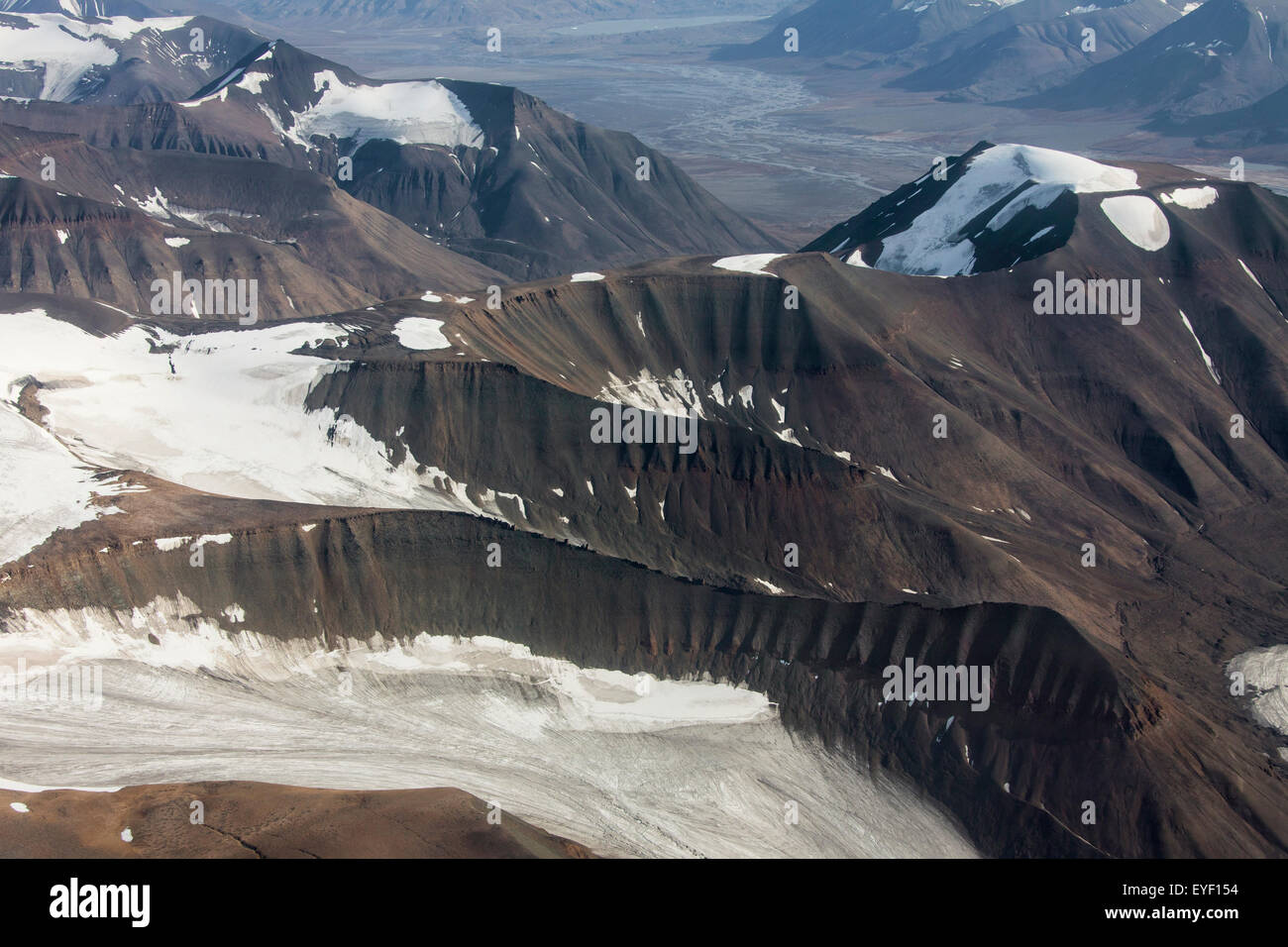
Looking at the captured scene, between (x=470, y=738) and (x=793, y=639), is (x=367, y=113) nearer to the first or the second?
(x=793, y=639)

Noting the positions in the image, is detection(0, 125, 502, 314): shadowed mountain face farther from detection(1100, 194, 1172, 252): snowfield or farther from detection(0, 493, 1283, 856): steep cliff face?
detection(1100, 194, 1172, 252): snowfield

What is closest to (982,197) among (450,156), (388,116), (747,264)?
(747,264)

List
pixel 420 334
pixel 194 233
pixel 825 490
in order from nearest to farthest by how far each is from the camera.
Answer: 1. pixel 825 490
2. pixel 420 334
3. pixel 194 233

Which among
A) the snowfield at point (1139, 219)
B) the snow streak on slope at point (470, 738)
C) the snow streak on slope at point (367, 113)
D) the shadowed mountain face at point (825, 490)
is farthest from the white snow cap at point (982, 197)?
the snow streak on slope at point (367, 113)

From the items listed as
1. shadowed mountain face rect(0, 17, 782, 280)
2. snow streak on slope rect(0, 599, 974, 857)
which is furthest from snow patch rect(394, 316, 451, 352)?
shadowed mountain face rect(0, 17, 782, 280)

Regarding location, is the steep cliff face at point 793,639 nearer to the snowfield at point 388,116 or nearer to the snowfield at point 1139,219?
the snowfield at point 1139,219

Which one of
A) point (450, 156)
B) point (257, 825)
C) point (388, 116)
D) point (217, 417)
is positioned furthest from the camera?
point (388, 116)
